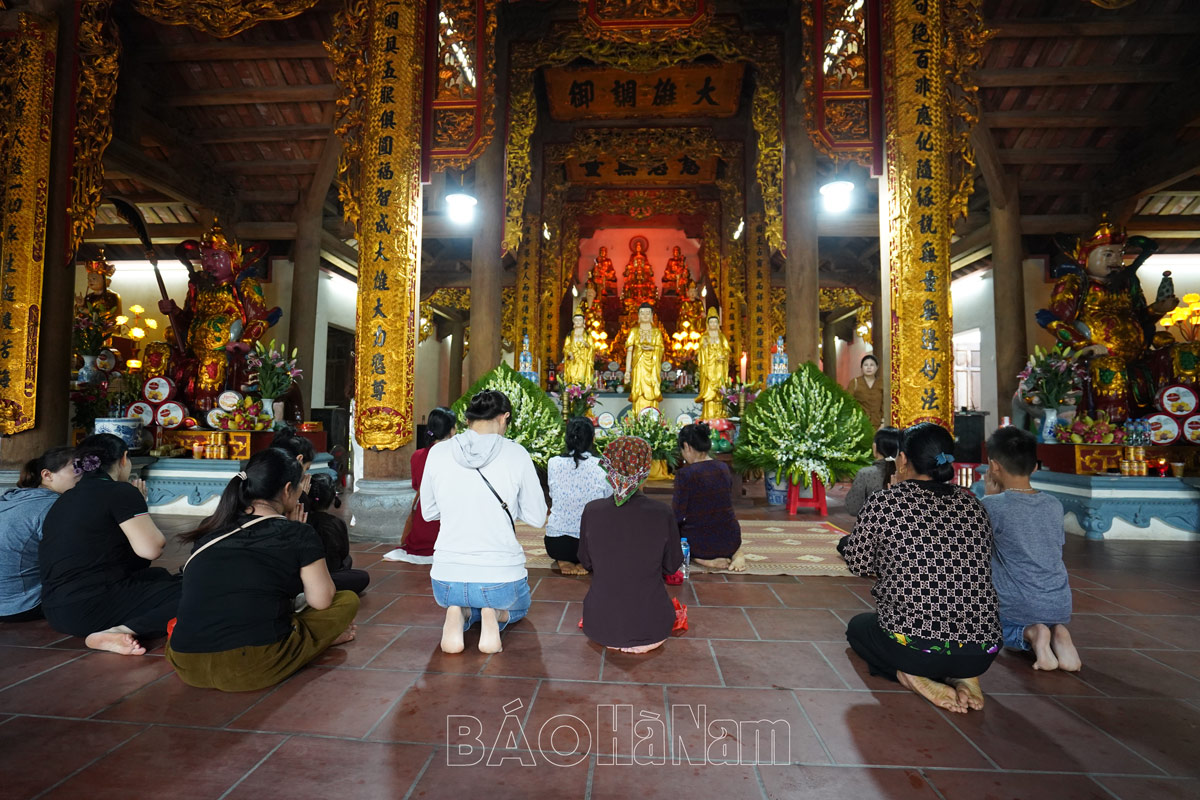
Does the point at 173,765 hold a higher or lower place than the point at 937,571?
lower

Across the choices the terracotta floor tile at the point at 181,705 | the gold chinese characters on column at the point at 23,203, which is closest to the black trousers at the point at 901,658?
the terracotta floor tile at the point at 181,705

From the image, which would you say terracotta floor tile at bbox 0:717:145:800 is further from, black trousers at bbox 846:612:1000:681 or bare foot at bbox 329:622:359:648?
black trousers at bbox 846:612:1000:681

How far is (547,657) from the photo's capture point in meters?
2.71

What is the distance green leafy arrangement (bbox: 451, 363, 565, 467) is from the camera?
20.8 ft

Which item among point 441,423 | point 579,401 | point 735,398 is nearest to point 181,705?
point 441,423

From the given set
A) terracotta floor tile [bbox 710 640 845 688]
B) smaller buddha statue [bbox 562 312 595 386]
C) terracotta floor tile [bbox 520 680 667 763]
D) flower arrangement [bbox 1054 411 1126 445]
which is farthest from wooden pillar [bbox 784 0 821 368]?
terracotta floor tile [bbox 520 680 667 763]

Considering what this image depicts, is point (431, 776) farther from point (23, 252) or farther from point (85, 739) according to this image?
point (23, 252)

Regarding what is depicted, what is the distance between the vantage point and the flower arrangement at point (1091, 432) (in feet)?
19.9

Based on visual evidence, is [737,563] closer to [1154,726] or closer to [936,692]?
[936,692]

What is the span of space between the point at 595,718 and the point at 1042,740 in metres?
1.46

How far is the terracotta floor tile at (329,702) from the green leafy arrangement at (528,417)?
12.7ft

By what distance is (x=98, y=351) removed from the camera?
7746mm

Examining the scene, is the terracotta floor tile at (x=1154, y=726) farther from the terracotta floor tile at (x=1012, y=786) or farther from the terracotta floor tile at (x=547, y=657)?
the terracotta floor tile at (x=547, y=657)

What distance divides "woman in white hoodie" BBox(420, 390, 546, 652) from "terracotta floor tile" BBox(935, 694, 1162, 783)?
179 centimetres
